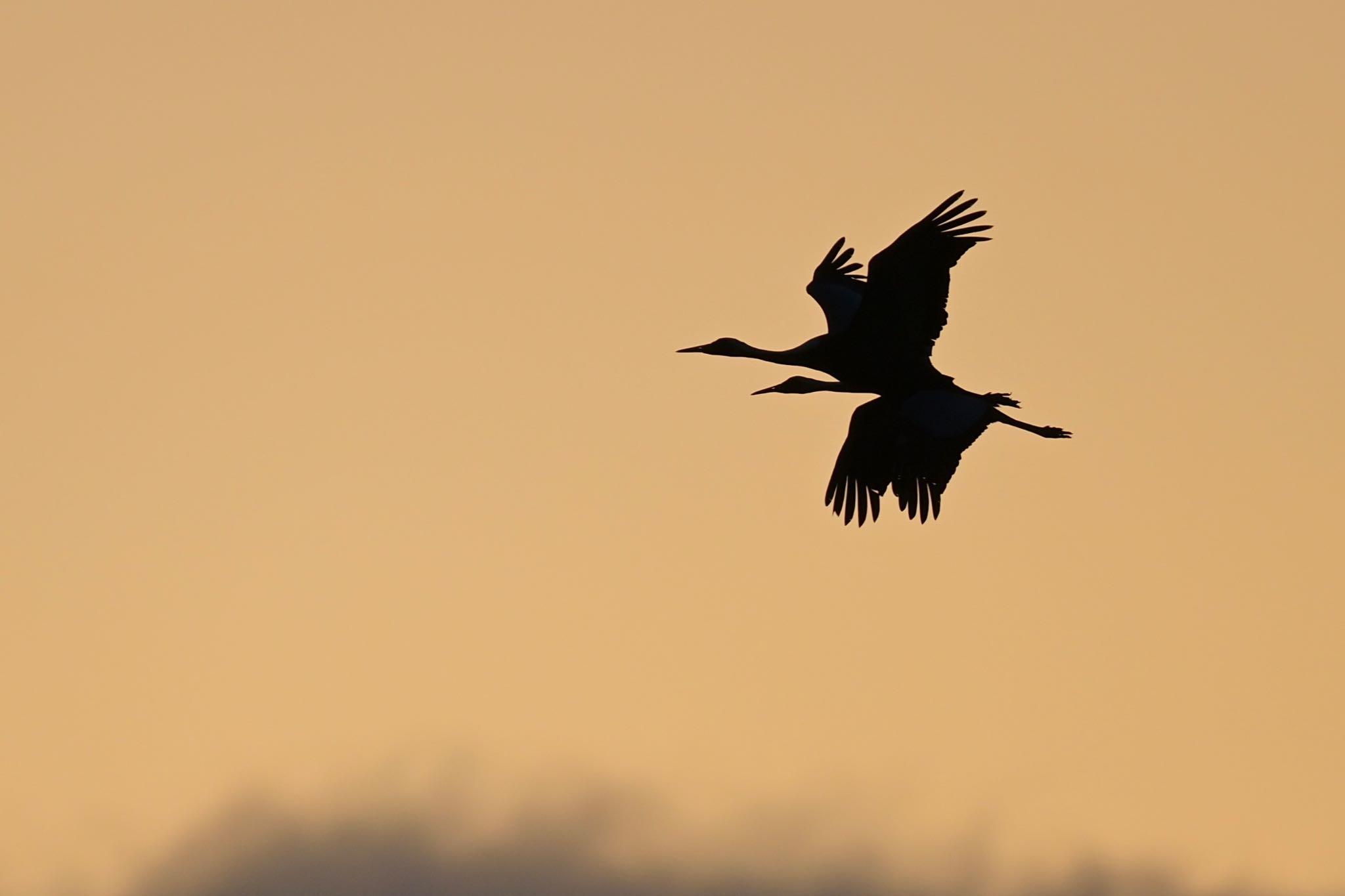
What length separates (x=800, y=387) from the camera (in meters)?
42.1

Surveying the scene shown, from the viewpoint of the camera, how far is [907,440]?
1670 inches

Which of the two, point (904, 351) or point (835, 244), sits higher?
point (835, 244)

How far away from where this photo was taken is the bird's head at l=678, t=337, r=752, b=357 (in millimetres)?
42719

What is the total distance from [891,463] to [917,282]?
4.09m

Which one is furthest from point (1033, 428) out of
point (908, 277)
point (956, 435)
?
point (908, 277)

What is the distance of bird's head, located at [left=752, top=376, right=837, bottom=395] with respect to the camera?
138 feet

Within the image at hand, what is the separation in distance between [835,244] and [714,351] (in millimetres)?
2541

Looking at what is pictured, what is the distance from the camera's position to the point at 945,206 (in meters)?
38.9

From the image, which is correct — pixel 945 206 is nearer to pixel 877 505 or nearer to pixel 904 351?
pixel 904 351

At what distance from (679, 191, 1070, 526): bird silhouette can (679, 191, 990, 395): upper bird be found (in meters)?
0.01

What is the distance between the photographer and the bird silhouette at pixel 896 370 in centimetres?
3928

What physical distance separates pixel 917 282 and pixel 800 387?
10.6ft

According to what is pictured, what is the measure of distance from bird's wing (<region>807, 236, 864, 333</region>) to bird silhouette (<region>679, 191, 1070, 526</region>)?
0.02 metres

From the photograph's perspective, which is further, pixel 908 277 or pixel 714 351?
pixel 714 351
